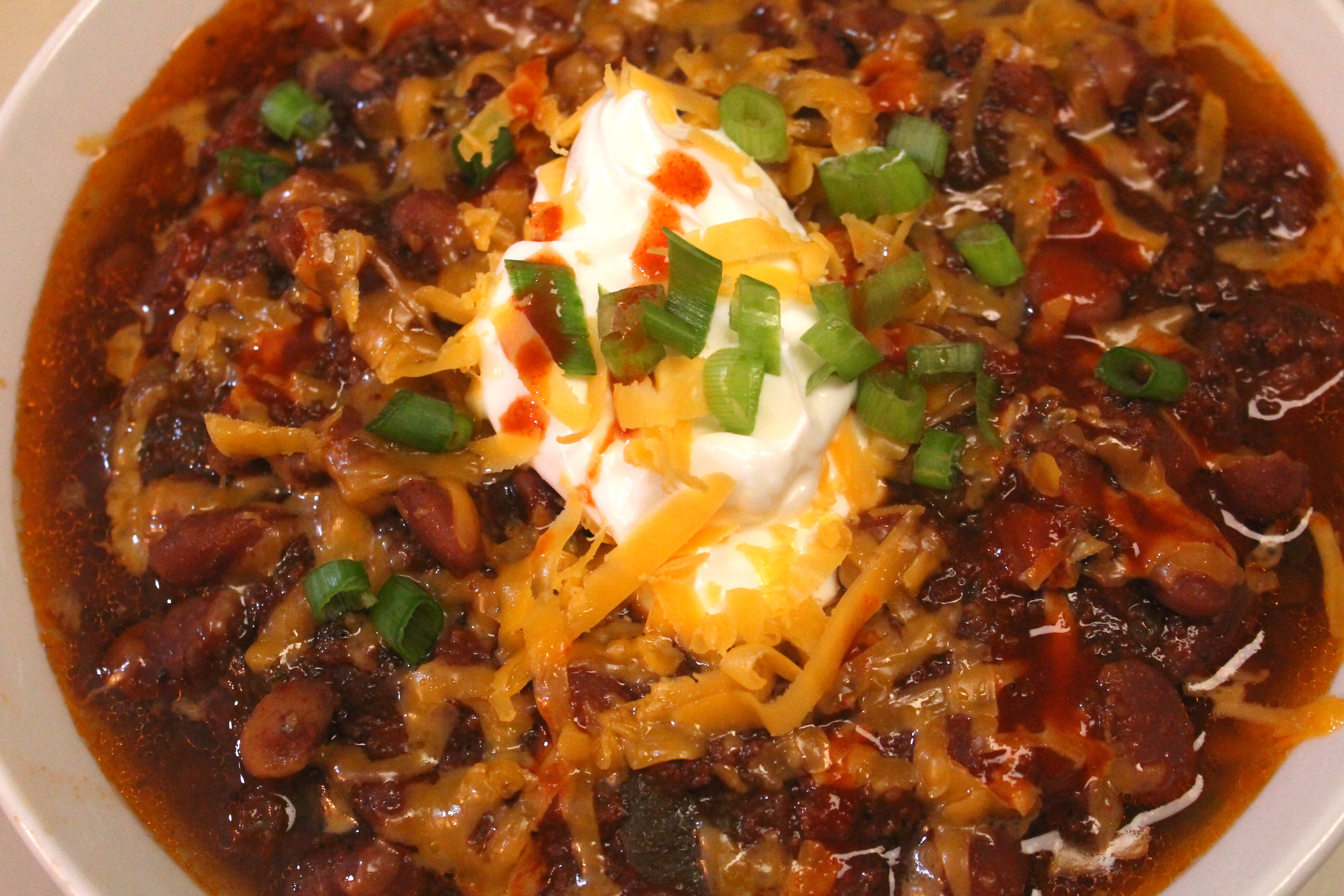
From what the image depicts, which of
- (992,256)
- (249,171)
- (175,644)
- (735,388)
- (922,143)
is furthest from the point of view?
(249,171)

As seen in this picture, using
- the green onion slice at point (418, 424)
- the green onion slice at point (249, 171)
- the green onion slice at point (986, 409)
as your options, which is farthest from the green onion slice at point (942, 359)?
the green onion slice at point (249, 171)

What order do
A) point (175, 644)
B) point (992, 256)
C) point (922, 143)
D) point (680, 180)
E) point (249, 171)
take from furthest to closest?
point (249, 171) → point (922, 143) → point (992, 256) → point (175, 644) → point (680, 180)

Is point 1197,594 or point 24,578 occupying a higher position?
point 1197,594

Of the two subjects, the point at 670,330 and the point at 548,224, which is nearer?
the point at 670,330

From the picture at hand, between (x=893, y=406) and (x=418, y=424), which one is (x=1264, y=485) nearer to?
(x=893, y=406)

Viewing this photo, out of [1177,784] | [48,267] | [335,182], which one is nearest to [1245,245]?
[1177,784]

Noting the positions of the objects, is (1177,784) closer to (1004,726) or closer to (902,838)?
(1004,726)

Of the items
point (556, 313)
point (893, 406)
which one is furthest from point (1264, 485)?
point (556, 313)

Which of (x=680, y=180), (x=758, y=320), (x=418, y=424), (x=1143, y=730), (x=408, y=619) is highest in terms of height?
(x=680, y=180)
